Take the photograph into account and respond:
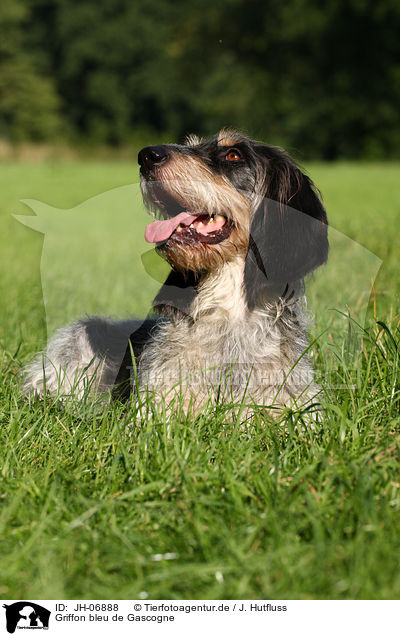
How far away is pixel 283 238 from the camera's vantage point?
11.0ft

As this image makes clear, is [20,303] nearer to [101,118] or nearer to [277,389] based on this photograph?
[277,389]

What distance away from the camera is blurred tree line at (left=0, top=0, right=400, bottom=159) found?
152 feet

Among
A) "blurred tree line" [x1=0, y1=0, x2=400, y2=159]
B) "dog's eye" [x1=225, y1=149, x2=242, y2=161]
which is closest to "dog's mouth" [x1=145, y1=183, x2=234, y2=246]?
"dog's eye" [x1=225, y1=149, x2=242, y2=161]

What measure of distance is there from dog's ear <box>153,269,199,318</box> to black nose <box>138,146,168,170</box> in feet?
2.03

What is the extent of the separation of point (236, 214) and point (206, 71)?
5215cm

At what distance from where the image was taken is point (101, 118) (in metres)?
49.9

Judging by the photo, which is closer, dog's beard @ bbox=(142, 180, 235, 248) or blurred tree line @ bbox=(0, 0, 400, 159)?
dog's beard @ bbox=(142, 180, 235, 248)

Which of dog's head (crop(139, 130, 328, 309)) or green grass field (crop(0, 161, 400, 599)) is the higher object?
dog's head (crop(139, 130, 328, 309))

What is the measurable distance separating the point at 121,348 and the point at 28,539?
2010 millimetres
